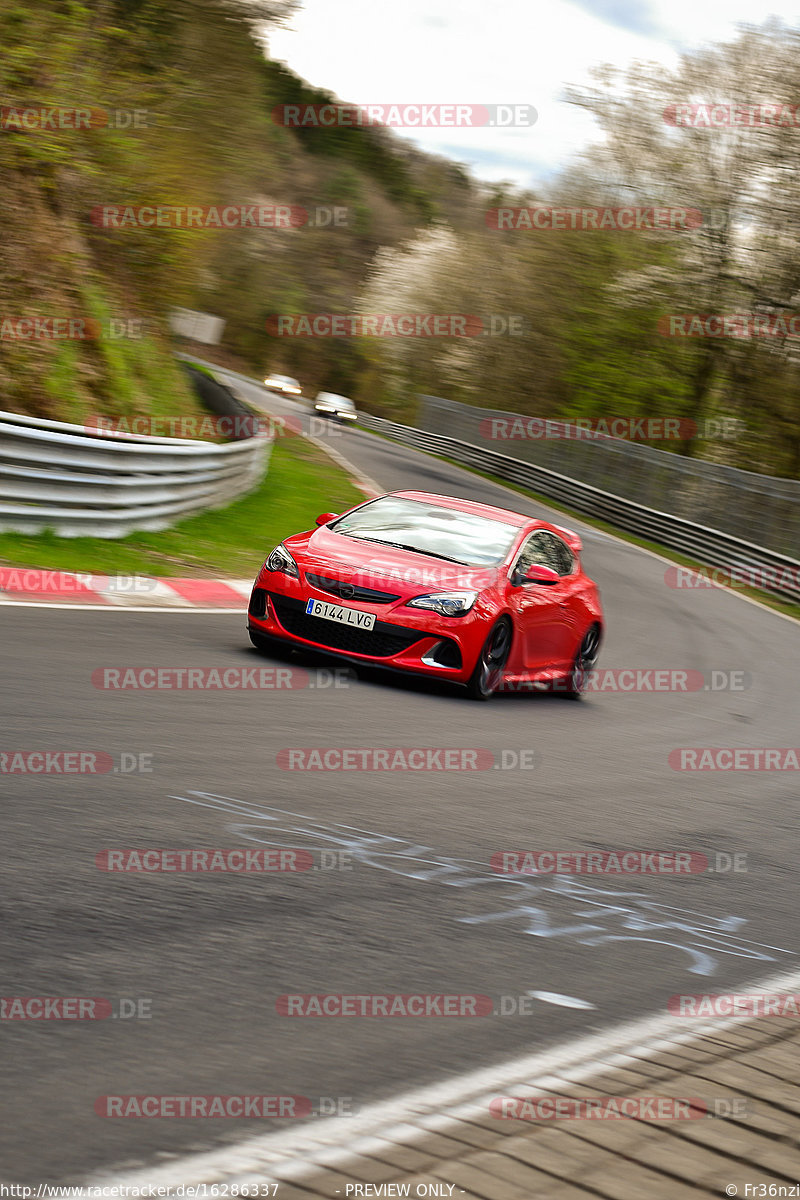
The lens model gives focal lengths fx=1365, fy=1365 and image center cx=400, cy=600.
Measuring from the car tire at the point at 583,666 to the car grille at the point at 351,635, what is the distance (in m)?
2.47

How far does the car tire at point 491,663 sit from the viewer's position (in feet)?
33.0

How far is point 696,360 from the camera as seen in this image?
40438mm

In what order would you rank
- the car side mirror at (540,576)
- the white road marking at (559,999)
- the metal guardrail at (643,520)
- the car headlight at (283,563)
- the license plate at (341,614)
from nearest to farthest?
1. the white road marking at (559,999)
2. the license plate at (341,614)
3. the car headlight at (283,563)
4. the car side mirror at (540,576)
5. the metal guardrail at (643,520)

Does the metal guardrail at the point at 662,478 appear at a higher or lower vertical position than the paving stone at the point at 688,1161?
lower

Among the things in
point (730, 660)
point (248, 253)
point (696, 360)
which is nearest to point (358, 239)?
point (248, 253)

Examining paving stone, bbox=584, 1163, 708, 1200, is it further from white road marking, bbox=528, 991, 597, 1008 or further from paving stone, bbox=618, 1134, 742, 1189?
white road marking, bbox=528, 991, 597, 1008

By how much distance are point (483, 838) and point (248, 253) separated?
91992mm

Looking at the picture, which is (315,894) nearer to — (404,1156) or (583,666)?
(404,1156)

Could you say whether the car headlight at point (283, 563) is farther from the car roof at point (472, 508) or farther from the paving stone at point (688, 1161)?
the paving stone at point (688, 1161)

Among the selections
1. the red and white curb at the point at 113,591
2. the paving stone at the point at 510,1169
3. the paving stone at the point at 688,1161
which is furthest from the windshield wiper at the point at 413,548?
the paving stone at the point at 510,1169

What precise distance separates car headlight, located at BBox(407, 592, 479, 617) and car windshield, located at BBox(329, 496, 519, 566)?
59 centimetres

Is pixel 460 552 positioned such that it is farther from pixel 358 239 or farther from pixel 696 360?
pixel 358 239

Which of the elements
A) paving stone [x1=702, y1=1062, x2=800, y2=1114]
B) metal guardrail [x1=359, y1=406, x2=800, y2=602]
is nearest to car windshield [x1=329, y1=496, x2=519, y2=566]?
paving stone [x1=702, y1=1062, x2=800, y2=1114]

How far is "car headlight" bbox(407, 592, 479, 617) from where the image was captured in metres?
9.73
